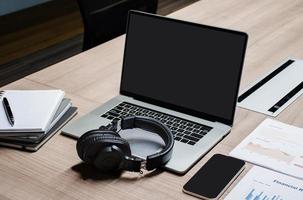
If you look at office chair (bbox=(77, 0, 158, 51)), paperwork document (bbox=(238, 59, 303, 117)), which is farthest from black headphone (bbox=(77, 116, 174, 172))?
office chair (bbox=(77, 0, 158, 51))

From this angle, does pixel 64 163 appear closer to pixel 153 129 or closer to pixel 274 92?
pixel 153 129

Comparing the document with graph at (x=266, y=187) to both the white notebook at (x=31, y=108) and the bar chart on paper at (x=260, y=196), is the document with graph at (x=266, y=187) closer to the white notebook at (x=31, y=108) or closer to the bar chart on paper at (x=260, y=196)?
the bar chart on paper at (x=260, y=196)

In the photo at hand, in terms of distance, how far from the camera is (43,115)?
1.30m

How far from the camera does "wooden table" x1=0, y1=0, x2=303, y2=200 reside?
110 cm

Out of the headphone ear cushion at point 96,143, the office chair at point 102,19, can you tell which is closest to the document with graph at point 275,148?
the headphone ear cushion at point 96,143

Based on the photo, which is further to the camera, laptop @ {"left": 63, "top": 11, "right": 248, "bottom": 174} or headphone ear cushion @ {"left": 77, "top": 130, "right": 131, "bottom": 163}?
laptop @ {"left": 63, "top": 11, "right": 248, "bottom": 174}

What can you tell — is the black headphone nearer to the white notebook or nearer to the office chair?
the white notebook

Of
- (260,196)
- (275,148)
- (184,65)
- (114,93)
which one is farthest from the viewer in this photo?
(114,93)

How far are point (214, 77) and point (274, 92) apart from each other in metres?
0.32

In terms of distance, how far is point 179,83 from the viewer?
135 cm

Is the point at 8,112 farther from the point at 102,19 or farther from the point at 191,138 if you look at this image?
the point at 102,19

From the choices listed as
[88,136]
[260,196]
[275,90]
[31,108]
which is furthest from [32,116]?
[275,90]

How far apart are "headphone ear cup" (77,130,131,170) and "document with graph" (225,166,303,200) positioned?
247 millimetres

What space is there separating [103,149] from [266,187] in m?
0.36
